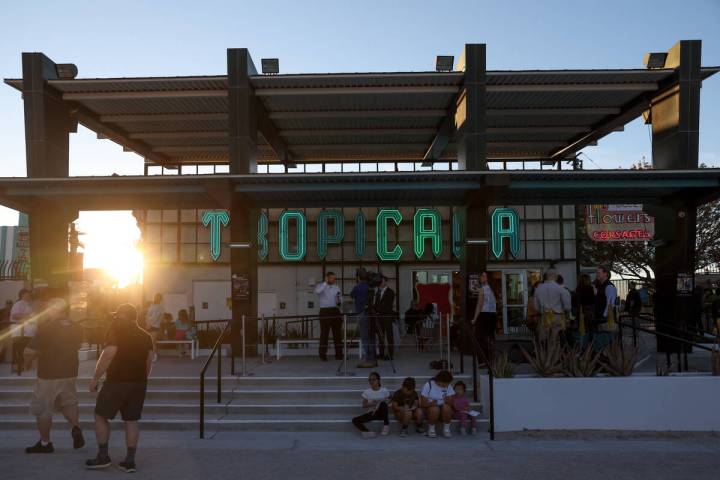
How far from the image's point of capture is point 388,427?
10312 millimetres

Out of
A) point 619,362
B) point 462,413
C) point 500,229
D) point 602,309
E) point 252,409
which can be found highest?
point 500,229

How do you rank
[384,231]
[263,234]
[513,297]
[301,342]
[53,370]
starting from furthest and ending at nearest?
[513,297]
[263,234]
[384,231]
[301,342]
[53,370]

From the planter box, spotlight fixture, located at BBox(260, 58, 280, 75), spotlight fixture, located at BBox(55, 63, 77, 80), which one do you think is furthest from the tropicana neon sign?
the planter box

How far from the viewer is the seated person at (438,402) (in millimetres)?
10156

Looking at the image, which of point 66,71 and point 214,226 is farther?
point 214,226

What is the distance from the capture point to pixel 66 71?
16156mm

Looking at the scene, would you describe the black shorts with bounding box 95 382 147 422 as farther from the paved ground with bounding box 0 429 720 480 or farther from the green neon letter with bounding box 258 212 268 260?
the green neon letter with bounding box 258 212 268 260

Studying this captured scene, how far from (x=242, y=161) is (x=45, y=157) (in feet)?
15.1

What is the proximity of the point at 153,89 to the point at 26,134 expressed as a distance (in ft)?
10.1

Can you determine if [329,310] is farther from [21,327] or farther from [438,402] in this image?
[21,327]

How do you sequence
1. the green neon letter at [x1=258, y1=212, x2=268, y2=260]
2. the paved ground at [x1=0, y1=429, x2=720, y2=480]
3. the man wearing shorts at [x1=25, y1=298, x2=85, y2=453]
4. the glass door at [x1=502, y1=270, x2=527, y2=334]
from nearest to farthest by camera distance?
the paved ground at [x1=0, y1=429, x2=720, y2=480]
the man wearing shorts at [x1=25, y1=298, x2=85, y2=453]
the green neon letter at [x1=258, y1=212, x2=268, y2=260]
the glass door at [x1=502, y1=270, x2=527, y2=334]

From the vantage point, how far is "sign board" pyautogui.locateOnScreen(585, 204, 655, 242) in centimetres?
3080

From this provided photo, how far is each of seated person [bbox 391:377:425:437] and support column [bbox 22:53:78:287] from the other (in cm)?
962

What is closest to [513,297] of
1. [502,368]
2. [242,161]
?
[242,161]
